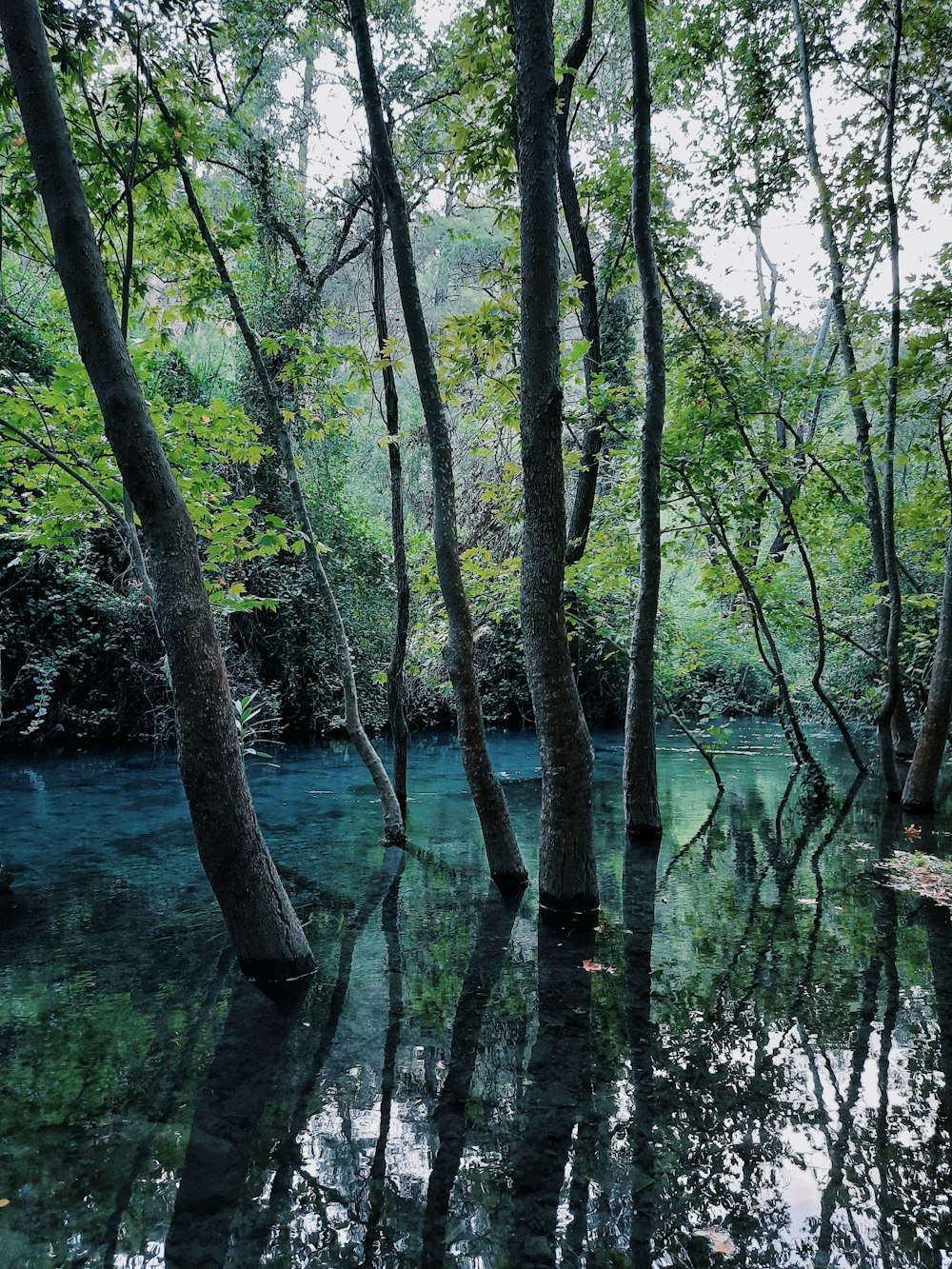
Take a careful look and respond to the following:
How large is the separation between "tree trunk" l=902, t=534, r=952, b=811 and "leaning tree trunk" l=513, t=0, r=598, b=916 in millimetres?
5291

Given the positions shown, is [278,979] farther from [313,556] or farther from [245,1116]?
[313,556]

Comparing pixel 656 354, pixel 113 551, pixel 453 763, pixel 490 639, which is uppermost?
pixel 656 354

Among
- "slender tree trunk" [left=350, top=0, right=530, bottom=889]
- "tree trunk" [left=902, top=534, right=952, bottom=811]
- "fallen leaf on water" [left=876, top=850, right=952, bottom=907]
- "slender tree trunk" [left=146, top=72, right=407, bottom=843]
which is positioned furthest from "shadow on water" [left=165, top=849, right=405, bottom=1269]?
"tree trunk" [left=902, top=534, right=952, bottom=811]

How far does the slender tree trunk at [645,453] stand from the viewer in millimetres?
6520

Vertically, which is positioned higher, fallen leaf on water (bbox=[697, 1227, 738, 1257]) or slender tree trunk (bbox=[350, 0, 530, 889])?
slender tree trunk (bbox=[350, 0, 530, 889])

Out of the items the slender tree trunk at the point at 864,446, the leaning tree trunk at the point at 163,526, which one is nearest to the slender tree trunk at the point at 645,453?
the slender tree trunk at the point at 864,446

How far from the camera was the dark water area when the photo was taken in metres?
2.42

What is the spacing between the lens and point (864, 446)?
8.89 meters

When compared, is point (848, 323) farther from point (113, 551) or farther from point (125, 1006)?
point (113, 551)

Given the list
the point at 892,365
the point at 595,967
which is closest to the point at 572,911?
the point at 595,967

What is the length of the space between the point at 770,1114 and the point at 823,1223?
621 mm

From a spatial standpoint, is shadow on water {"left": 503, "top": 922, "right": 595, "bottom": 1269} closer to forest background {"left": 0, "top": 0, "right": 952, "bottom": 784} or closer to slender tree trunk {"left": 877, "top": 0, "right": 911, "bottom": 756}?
forest background {"left": 0, "top": 0, "right": 952, "bottom": 784}

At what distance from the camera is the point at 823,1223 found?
2432mm

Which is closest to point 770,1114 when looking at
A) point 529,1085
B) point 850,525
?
point 529,1085
